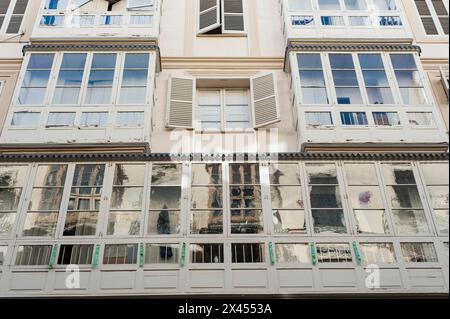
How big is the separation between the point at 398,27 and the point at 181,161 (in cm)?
737

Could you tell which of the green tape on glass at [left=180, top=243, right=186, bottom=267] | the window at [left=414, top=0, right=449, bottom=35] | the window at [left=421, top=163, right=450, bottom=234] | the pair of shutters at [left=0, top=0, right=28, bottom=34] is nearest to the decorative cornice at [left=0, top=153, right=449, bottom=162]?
the window at [left=421, top=163, right=450, bottom=234]

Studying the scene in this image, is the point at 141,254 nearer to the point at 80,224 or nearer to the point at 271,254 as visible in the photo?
the point at 80,224

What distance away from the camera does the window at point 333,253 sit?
923 cm

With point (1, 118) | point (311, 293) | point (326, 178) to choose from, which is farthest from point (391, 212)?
point (1, 118)

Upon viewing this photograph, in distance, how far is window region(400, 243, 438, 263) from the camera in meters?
9.21

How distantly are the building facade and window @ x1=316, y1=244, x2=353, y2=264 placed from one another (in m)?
0.03

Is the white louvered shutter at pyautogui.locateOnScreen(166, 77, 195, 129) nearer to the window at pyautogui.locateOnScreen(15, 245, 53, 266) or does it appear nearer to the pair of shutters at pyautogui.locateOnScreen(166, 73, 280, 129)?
the pair of shutters at pyautogui.locateOnScreen(166, 73, 280, 129)

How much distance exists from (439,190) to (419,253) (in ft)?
5.58

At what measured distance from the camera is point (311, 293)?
8.88m

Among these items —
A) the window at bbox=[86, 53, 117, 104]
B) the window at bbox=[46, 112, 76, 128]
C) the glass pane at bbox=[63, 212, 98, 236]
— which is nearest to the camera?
the glass pane at bbox=[63, 212, 98, 236]

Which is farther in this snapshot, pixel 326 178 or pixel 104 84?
pixel 104 84

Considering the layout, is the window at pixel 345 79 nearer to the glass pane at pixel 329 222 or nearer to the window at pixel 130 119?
the glass pane at pixel 329 222

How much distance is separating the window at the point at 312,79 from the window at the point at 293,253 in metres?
3.81
